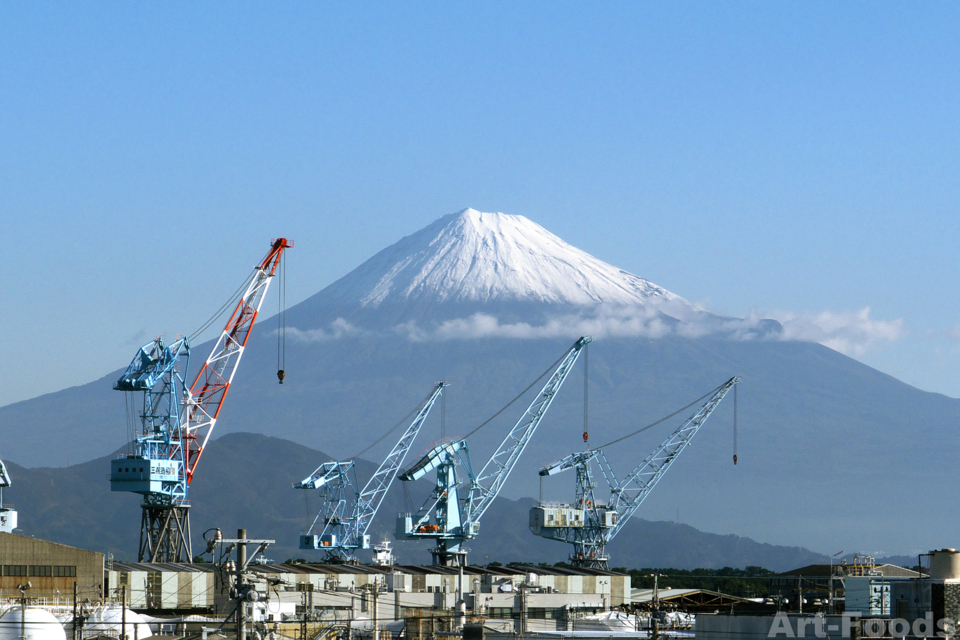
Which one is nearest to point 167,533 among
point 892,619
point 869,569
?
point 869,569

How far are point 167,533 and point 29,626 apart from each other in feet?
322

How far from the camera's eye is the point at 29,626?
6831 centimetres

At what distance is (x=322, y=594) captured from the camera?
410ft

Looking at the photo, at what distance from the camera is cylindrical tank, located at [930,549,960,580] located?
6744cm

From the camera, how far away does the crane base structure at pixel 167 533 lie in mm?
163750

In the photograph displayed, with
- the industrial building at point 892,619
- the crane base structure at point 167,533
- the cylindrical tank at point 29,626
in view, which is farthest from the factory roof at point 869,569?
the crane base structure at point 167,533

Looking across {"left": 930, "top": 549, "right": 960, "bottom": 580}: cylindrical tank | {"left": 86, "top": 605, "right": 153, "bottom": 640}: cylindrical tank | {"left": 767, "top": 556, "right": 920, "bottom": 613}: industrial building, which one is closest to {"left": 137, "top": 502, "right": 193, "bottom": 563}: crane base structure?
{"left": 767, "top": 556, "right": 920, "bottom": 613}: industrial building

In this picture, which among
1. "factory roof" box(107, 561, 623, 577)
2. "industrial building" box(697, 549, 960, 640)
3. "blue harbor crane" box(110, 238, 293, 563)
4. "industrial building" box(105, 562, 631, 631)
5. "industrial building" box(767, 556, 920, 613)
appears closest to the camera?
"industrial building" box(697, 549, 960, 640)

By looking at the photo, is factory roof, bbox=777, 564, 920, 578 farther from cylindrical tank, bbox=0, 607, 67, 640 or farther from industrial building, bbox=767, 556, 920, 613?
cylindrical tank, bbox=0, 607, 67, 640

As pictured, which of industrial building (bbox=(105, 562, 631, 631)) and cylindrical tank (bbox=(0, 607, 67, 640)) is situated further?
industrial building (bbox=(105, 562, 631, 631))

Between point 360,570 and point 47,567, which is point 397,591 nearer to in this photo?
point 47,567

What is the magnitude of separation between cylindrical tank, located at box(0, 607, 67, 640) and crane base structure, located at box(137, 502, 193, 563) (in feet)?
309

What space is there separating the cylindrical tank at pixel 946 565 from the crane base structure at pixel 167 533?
4332 inches

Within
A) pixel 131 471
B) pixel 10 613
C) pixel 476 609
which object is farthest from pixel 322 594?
pixel 10 613
